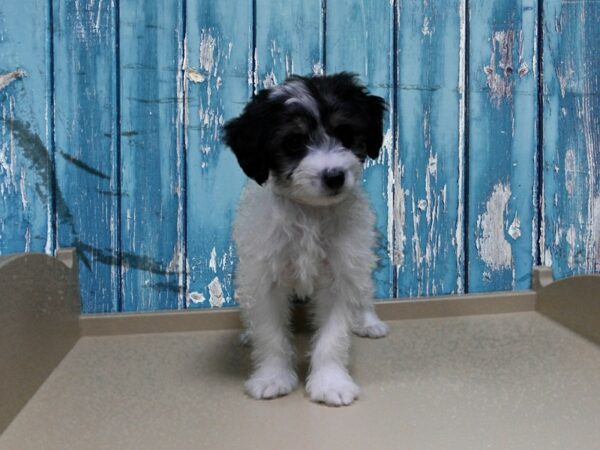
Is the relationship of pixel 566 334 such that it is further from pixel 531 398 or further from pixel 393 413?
pixel 393 413

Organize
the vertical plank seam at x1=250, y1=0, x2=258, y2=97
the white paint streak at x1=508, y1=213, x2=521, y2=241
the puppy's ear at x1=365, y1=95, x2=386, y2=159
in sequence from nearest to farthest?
the puppy's ear at x1=365, y1=95, x2=386, y2=159 → the vertical plank seam at x1=250, y1=0, x2=258, y2=97 → the white paint streak at x1=508, y1=213, x2=521, y2=241

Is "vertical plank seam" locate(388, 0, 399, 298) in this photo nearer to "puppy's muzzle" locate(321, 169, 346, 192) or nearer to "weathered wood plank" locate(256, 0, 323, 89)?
"weathered wood plank" locate(256, 0, 323, 89)

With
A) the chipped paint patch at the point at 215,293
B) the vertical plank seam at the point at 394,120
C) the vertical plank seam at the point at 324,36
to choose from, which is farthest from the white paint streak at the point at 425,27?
the chipped paint patch at the point at 215,293

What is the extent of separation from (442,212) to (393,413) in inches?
41.5

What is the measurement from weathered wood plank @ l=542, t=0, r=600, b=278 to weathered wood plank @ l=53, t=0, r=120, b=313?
5.33ft

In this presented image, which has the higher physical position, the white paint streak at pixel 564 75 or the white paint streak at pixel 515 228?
the white paint streak at pixel 564 75

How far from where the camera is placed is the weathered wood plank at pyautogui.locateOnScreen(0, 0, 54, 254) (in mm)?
2207

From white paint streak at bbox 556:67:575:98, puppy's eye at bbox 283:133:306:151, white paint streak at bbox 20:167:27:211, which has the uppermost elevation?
white paint streak at bbox 556:67:575:98

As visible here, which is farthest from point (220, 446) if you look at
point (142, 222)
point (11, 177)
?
point (11, 177)

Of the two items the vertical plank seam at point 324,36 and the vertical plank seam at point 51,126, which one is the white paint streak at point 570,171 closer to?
the vertical plank seam at point 324,36

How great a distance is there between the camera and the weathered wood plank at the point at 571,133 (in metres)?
2.47

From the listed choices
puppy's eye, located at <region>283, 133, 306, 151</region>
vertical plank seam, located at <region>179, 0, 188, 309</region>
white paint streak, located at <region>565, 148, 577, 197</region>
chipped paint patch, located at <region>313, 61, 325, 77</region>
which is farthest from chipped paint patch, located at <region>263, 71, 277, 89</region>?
white paint streak, located at <region>565, 148, 577, 197</region>

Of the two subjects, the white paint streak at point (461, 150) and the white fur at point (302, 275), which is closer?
the white fur at point (302, 275)

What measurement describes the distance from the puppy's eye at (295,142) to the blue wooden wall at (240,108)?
742mm
